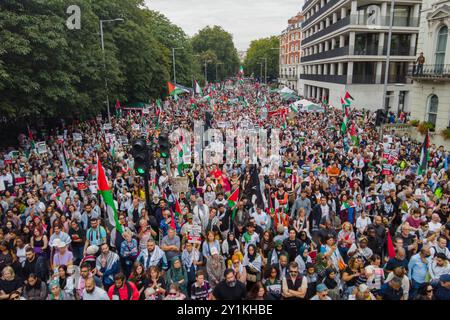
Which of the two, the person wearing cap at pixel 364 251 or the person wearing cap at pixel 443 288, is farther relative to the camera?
the person wearing cap at pixel 364 251

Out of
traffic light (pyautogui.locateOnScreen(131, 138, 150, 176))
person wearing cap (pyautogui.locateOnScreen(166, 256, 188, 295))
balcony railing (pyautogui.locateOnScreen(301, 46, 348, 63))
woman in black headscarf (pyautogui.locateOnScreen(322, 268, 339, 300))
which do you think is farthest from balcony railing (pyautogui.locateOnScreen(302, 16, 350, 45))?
person wearing cap (pyautogui.locateOnScreen(166, 256, 188, 295))

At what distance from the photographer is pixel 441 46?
20.3 meters

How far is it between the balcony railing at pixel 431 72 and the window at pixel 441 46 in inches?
5.0

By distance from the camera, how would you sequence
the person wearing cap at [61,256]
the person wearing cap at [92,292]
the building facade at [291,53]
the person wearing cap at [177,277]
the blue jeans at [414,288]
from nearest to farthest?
1. the person wearing cap at [92,292]
2. the person wearing cap at [177,277]
3. the blue jeans at [414,288]
4. the person wearing cap at [61,256]
5. the building facade at [291,53]

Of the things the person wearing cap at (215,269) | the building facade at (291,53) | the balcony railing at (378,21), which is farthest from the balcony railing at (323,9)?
the person wearing cap at (215,269)

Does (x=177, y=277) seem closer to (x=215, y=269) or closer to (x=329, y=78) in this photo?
(x=215, y=269)

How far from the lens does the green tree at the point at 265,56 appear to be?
10888cm

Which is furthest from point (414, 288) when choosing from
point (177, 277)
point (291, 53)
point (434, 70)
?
point (291, 53)

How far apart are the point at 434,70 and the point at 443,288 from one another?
19.0 metres

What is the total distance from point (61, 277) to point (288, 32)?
8672 cm

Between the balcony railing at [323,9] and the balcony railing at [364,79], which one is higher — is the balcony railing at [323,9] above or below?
above

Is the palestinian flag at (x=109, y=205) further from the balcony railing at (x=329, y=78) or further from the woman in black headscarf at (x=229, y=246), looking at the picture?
the balcony railing at (x=329, y=78)

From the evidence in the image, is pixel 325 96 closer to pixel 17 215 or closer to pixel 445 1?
pixel 445 1

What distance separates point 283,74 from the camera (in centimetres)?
9006
